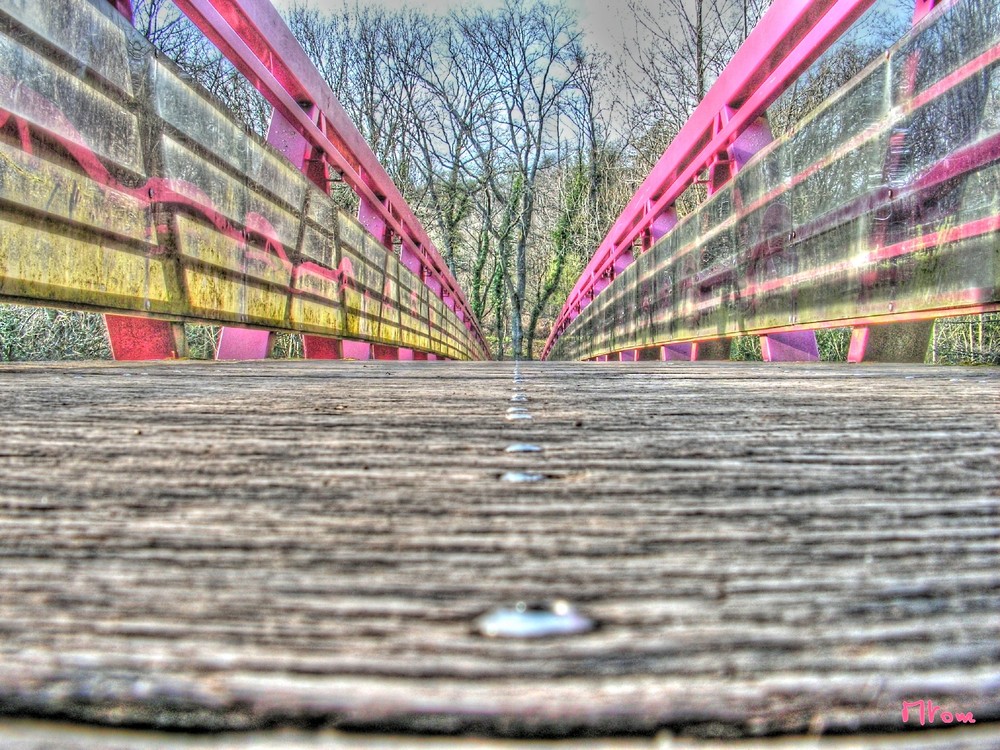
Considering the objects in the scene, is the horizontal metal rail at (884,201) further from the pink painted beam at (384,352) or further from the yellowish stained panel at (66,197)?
the pink painted beam at (384,352)

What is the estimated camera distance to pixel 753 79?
3.32m

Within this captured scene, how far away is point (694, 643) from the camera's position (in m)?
0.26

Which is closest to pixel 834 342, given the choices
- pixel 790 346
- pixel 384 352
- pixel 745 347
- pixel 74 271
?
pixel 745 347

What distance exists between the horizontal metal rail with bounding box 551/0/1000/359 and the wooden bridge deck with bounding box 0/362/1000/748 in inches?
66.0

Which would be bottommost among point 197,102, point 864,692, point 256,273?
point 864,692

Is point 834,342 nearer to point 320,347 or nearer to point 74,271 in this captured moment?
point 320,347

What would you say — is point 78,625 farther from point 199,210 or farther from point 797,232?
point 797,232

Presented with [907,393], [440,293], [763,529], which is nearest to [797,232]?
[907,393]

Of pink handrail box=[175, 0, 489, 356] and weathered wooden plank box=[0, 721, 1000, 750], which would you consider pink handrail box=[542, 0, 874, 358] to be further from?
weathered wooden plank box=[0, 721, 1000, 750]

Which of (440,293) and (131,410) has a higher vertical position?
(440,293)

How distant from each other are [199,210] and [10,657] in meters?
2.39

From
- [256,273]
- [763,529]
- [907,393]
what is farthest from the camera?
[256,273]

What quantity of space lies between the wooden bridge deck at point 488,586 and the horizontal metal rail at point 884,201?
66.0 inches
